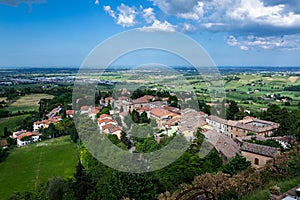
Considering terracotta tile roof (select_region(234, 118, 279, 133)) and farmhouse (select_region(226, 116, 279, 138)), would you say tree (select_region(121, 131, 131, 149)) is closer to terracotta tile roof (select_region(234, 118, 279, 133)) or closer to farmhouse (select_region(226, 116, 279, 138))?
farmhouse (select_region(226, 116, 279, 138))

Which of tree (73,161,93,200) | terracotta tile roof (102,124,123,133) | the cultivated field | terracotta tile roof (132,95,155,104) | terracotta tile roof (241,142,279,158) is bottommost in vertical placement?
the cultivated field

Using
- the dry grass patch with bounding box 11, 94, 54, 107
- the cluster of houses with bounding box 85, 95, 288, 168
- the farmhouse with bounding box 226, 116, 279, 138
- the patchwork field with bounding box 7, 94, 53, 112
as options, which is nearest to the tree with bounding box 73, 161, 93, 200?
the cluster of houses with bounding box 85, 95, 288, 168

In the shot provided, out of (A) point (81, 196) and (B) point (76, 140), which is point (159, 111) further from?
(A) point (81, 196)

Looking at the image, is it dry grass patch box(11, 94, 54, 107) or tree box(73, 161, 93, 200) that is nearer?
tree box(73, 161, 93, 200)

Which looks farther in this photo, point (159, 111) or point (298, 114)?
point (159, 111)

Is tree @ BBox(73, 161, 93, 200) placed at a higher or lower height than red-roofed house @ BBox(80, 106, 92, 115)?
lower

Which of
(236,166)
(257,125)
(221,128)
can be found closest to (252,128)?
(257,125)

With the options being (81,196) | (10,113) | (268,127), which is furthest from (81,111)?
(10,113)
